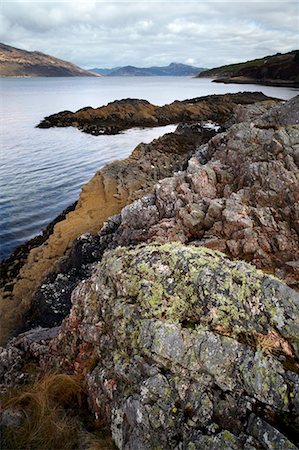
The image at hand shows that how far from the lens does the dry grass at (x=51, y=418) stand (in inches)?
288

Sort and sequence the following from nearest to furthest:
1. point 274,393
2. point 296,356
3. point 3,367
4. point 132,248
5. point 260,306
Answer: point 274,393 → point 296,356 → point 260,306 → point 132,248 → point 3,367

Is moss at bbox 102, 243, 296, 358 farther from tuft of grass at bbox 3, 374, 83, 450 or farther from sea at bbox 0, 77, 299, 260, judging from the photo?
sea at bbox 0, 77, 299, 260

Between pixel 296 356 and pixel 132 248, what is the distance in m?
5.27

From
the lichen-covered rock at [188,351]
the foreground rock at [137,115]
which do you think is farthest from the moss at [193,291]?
the foreground rock at [137,115]

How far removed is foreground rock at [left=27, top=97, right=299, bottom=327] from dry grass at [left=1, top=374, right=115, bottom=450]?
7.69 metres

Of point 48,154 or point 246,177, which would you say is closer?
point 246,177

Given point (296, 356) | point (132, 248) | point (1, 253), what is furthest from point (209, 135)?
point (296, 356)

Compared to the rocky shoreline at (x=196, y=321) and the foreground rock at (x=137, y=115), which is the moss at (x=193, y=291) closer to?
the rocky shoreline at (x=196, y=321)

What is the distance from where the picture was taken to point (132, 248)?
10781 mm

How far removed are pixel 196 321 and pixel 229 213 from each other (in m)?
7.90

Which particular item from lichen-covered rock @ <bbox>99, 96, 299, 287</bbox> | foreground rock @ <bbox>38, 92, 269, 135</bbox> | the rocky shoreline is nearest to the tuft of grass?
the rocky shoreline

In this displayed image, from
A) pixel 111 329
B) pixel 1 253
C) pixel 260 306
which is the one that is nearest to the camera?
pixel 260 306

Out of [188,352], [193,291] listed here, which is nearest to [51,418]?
[188,352]

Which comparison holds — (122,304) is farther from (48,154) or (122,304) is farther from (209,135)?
(48,154)
